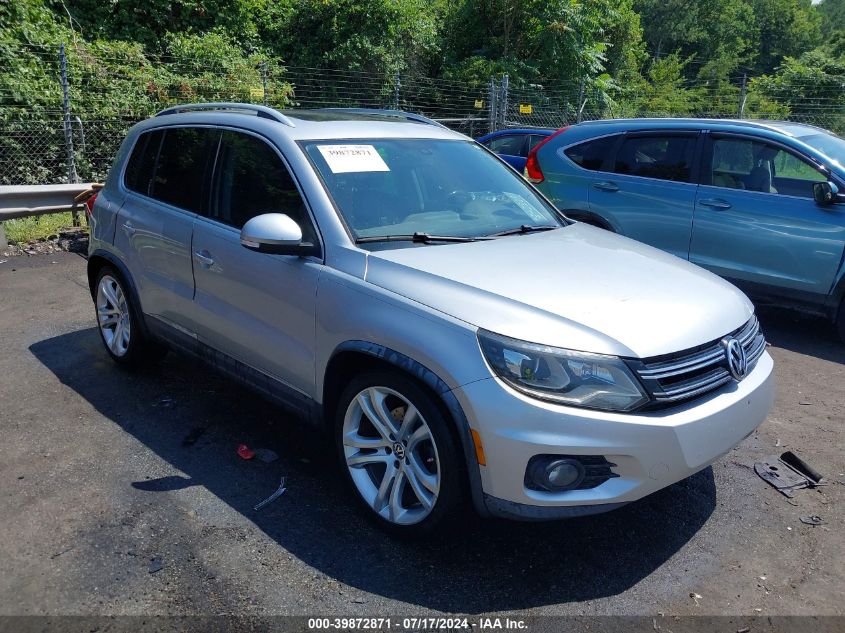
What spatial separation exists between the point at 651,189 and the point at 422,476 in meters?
4.66

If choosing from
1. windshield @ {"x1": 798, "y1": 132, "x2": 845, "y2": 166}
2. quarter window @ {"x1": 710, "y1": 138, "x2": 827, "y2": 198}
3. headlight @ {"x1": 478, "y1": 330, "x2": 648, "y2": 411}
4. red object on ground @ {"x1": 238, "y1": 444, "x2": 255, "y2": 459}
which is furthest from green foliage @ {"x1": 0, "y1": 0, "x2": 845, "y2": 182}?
headlight @ {"x1": 478, "y1": 330, "x2": 648, "y2": 411}

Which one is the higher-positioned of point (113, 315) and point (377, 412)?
point (377, 412)

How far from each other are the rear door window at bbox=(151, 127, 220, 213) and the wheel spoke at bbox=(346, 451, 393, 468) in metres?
1.79

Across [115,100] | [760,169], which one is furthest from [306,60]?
[760,169]

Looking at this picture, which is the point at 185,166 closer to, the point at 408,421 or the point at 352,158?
the point at 352,158

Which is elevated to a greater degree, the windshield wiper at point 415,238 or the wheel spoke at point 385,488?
the windshield wiper at point 415,238

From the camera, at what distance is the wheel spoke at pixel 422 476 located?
2.98m

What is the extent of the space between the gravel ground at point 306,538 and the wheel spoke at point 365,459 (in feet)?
0.88

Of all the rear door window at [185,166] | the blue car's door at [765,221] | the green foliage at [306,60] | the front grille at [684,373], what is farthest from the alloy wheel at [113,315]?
the green foliage at [306,60]

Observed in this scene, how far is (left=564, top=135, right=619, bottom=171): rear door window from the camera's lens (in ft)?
23.5

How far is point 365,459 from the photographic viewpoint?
3.28 m

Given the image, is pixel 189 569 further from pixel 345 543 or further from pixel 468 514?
pixel 468 514

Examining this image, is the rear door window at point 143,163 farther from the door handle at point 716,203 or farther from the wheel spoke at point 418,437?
the door handle at point 716,203

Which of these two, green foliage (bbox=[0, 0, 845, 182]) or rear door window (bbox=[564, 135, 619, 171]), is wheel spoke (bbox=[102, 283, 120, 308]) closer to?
rear door window (bbox=[564, 135, 619, 171])
